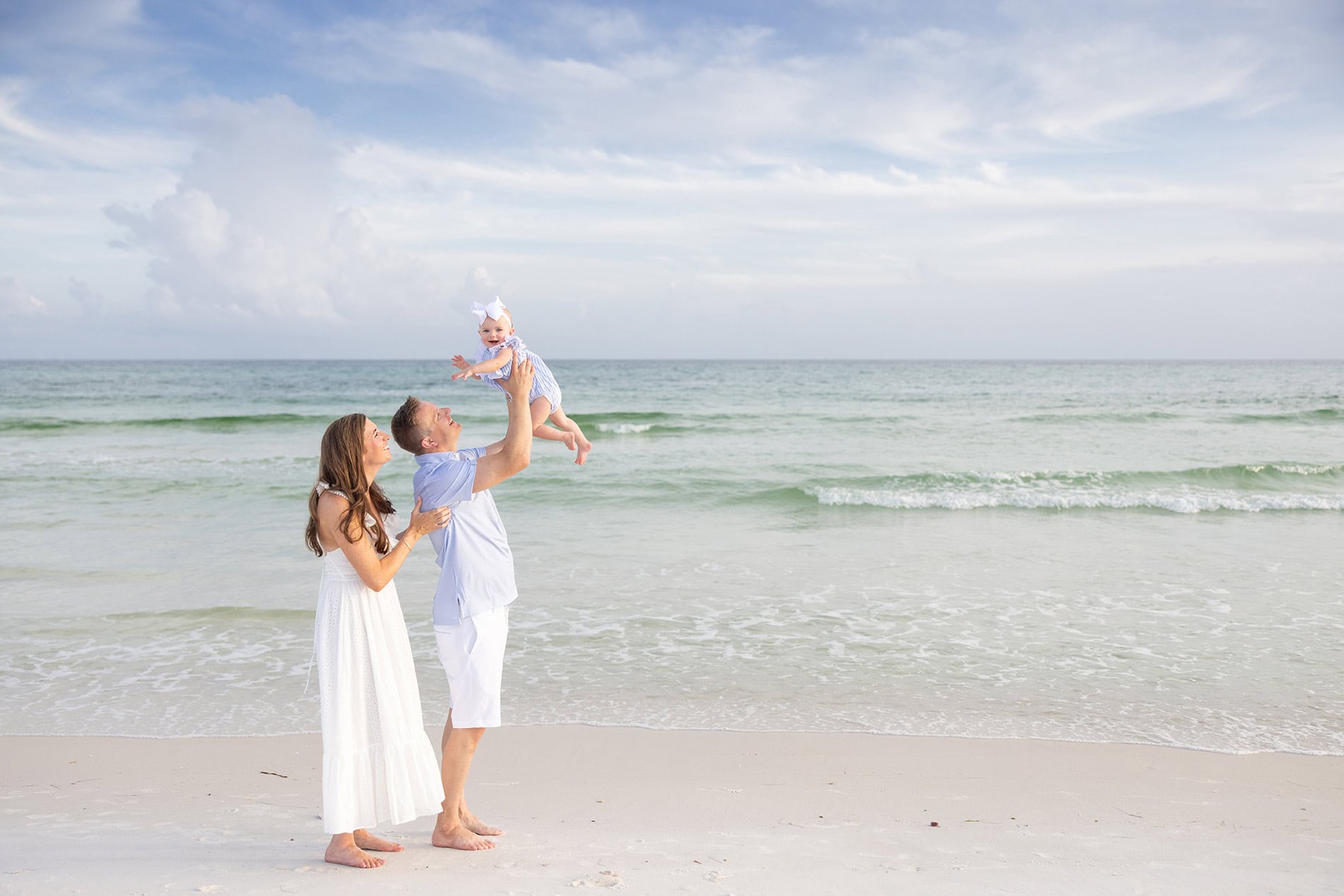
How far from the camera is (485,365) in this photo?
3.76m

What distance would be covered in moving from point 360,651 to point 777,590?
594cm

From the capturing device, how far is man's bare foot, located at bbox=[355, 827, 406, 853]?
11.8 ft

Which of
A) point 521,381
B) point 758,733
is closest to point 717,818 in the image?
point 758,733

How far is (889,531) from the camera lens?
39.9 feet

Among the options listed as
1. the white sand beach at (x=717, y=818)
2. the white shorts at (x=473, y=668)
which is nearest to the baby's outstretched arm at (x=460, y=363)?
the white shorts at (x=473, y=668)

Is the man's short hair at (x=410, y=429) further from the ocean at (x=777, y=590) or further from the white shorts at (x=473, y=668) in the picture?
the ocean at (x=777, y=590)

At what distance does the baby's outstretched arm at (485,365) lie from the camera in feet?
12.1

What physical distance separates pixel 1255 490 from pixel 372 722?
1715 cm

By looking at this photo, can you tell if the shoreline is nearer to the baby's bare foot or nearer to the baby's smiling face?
the baby's bare foot

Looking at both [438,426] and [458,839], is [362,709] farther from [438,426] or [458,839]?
[438,426]

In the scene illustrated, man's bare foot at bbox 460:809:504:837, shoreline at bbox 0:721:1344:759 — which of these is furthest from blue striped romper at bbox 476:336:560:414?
shoreline at bbox 0:721:1344:759

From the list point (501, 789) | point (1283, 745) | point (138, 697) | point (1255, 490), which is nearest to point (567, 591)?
point (138, 697)

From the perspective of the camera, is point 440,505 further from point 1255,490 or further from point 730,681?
point 1255,490

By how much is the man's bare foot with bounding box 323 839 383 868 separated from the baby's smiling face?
2080 millimetres
